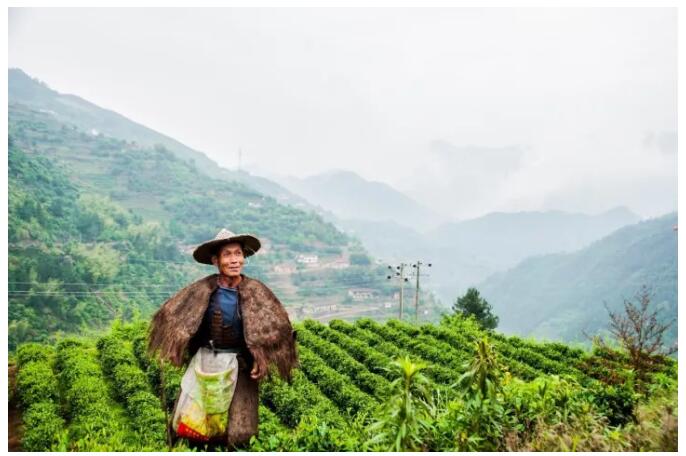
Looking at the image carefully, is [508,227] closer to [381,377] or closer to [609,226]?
[609,226]

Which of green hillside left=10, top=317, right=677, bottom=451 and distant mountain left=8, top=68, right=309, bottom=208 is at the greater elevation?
distant mountain left=8, top=68, right=309, bottom=208

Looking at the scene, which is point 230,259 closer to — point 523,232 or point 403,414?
point 403,414

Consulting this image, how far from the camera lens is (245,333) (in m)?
4.14

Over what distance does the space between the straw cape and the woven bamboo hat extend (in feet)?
0.61

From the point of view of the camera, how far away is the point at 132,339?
11586mm

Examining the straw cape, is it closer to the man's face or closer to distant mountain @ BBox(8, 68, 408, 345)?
the man's face

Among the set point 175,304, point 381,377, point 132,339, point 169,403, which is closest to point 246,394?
point 175,304

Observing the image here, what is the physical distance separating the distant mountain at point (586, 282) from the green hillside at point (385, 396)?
40031mm

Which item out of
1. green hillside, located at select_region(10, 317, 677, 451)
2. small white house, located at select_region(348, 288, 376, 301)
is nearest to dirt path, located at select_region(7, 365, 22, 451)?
green hillside, located at select_region(10, 317, 677, 451)

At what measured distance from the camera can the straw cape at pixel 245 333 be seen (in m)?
4.15

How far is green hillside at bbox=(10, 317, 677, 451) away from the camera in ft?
12.6

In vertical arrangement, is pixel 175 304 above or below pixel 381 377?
above

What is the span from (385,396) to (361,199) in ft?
540

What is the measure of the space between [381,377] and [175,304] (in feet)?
19.3
